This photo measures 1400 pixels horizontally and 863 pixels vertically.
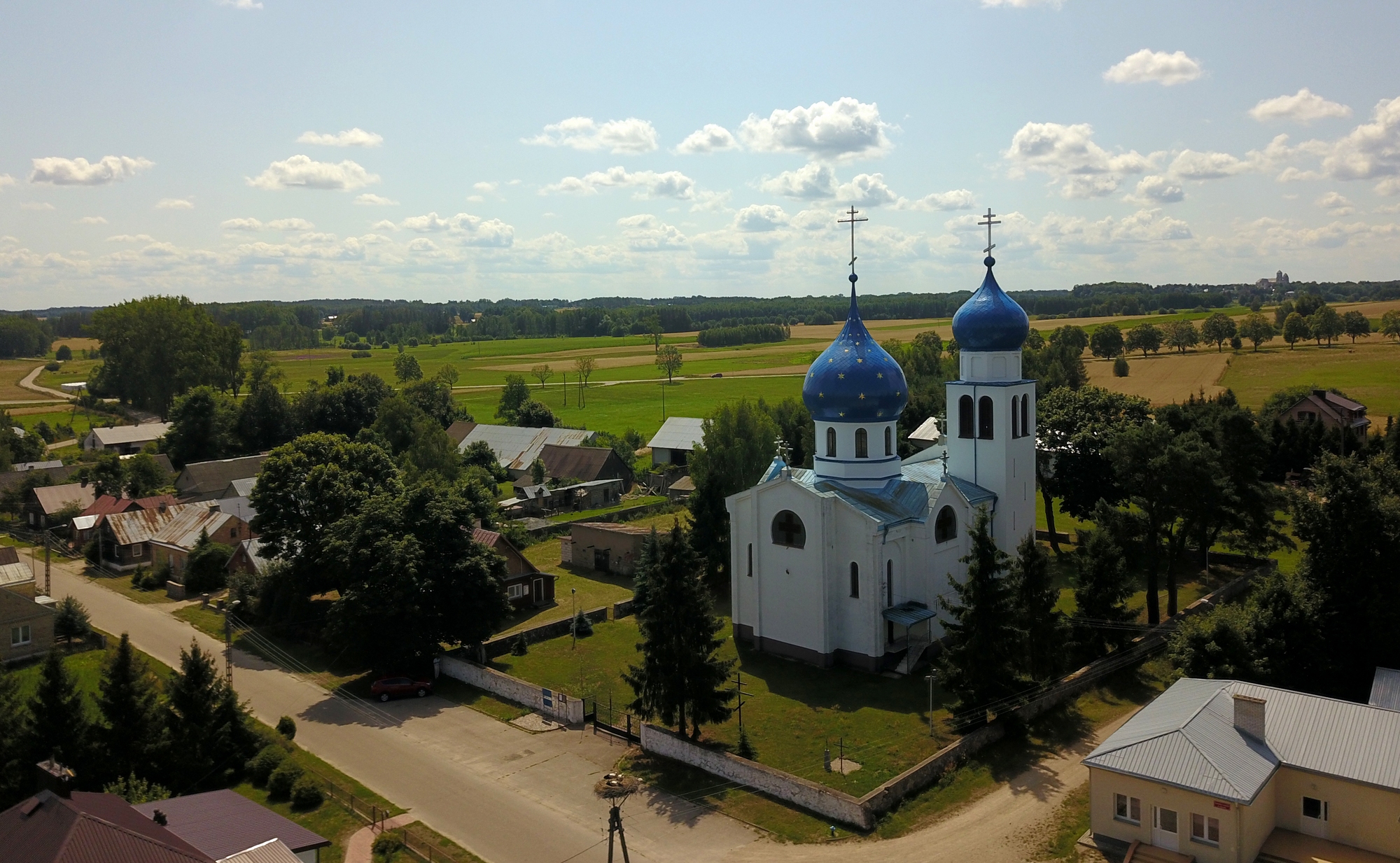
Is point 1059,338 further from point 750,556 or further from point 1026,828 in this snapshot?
point 1026,828

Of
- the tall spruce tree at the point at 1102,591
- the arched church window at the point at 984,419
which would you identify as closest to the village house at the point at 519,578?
the arched church window at the point at 984,419

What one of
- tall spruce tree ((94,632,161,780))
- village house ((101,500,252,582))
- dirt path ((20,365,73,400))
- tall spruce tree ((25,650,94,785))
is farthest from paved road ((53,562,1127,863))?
dirt path ((20,365,73,400))

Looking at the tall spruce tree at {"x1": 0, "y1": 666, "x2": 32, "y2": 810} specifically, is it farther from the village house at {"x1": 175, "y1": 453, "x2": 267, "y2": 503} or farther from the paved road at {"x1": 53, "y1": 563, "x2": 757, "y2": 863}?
the village house at {"x1": 175, "y1": 453, "x2": 267, "y2": 503}

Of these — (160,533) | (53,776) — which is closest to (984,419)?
(53,776)

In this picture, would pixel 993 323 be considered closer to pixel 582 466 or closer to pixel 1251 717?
pixel 1251 717

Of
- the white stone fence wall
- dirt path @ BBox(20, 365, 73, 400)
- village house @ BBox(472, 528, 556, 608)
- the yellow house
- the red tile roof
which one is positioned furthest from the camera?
dirt path @ BBox(20, 365, 73, 400)

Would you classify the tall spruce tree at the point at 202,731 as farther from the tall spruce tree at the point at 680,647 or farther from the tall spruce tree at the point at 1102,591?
the tall spruce tree at the point at 1102,591

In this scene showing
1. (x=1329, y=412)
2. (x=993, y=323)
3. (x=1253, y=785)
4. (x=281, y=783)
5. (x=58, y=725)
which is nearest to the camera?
(x=1253, y=785)
